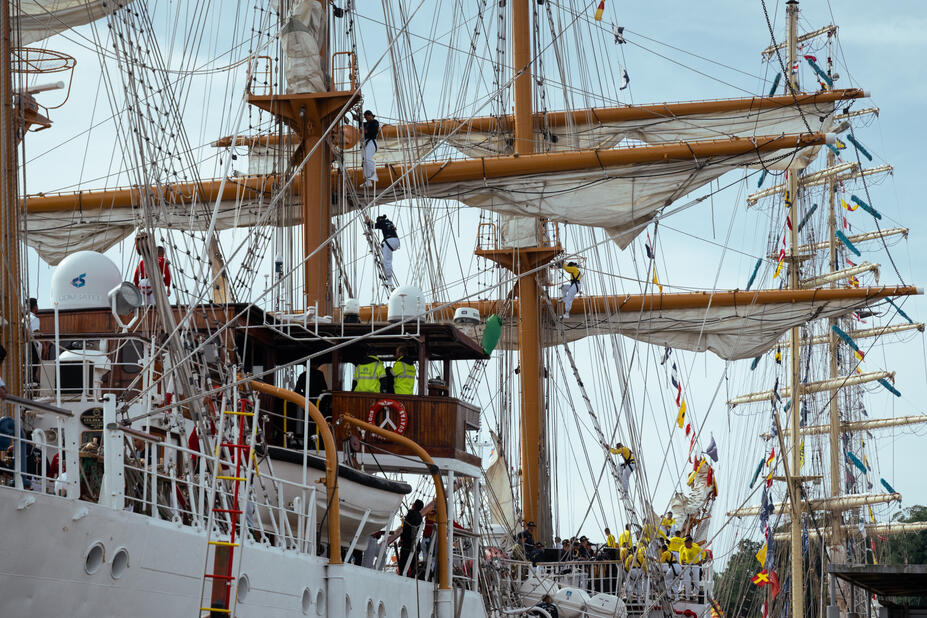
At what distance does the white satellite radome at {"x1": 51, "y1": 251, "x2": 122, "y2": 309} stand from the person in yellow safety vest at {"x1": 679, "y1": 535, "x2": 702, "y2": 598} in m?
17.4

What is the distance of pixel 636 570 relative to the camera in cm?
2741

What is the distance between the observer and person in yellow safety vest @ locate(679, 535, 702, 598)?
98.1 feet

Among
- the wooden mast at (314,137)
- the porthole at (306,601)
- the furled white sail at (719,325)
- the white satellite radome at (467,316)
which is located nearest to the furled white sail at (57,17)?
the wooden mast at (314,137)

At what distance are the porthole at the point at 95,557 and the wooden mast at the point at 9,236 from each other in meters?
2.42

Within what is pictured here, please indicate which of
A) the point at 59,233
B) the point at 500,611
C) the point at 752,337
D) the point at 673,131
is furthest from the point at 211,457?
the point at 752,337

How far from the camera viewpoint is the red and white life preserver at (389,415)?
18.5m

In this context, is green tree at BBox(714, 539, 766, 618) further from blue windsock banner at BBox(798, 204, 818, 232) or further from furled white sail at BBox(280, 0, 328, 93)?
furled white sail at BBox(280, 0, 328, 93)

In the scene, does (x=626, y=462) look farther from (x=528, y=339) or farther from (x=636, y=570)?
(x=528, y=339)

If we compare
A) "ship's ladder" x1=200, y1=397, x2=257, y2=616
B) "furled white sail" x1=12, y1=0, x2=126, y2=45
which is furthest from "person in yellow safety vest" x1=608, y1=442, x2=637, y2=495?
"ship's ladder" x1=200, y1=397, x2=257, y2=616

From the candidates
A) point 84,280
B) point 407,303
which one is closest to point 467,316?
point 407,303

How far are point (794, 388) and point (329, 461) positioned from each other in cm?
3489

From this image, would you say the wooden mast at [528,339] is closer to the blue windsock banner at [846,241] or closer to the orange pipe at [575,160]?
the orange pipe at [575,160]

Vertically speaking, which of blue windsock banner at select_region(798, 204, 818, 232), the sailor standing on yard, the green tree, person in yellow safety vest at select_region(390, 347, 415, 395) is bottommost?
the green tree

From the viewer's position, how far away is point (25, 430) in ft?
41.8
